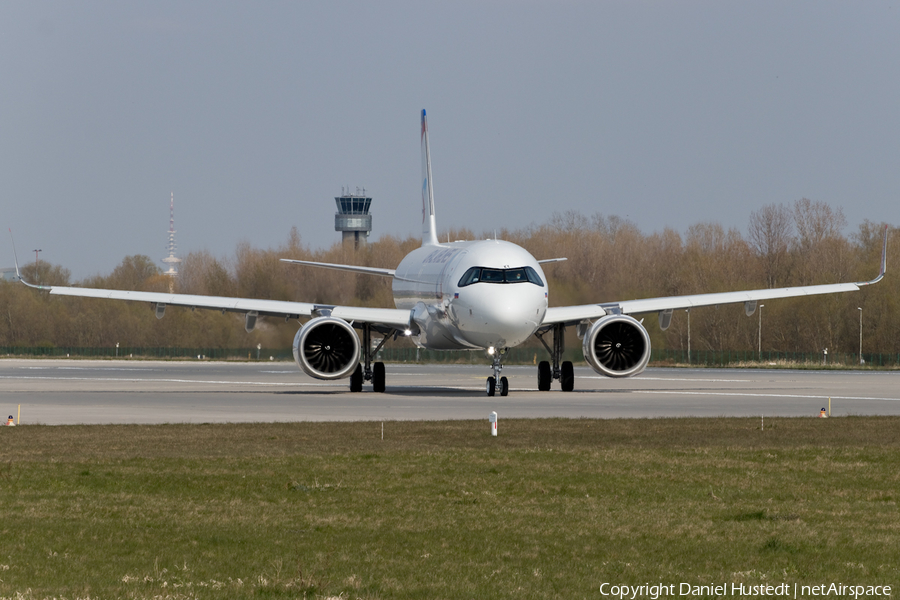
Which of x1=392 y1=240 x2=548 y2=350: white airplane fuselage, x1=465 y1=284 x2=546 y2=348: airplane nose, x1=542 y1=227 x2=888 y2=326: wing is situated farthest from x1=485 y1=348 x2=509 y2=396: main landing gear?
x1=542 y1=227 x2=888 y2=326: wing

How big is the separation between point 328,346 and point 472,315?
459 cm

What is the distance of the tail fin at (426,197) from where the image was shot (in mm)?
48125

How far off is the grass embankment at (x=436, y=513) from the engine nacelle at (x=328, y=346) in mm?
13661

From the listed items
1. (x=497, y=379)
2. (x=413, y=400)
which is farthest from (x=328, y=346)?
(x=497, y=379)

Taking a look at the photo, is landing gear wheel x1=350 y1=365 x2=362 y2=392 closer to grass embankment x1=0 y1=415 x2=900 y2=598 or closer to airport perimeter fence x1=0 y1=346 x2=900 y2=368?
grass embankment x1=0 y1=415 x2=900 y2=598

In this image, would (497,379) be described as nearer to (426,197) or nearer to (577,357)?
(426,197)

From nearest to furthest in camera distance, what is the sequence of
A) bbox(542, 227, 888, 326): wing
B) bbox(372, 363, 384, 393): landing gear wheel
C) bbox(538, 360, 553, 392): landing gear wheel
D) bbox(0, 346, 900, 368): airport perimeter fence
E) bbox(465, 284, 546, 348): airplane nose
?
bbox(465, 284, 546, 348): airplane nose < bbox(542, 227, 888, 326): wing < bbox(372, 363, 384, 393): landing gear wheel < bbox(538, 360, 553, 392): landing gear wheel < bbox(0, 346, 900, 368): airport perimeter fence

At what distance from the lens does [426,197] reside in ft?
163

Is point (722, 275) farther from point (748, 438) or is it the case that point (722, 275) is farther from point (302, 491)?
point (302, 491)

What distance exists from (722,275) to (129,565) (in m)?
91.0

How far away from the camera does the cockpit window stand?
113 ft

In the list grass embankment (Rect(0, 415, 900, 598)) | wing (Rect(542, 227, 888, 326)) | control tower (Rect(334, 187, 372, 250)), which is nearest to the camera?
grass embankment (Rect(0, 415, 900, 598))

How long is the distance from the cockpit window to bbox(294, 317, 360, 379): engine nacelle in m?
3.84

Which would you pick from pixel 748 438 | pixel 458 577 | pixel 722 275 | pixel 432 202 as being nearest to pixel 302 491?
pixel 458 577
